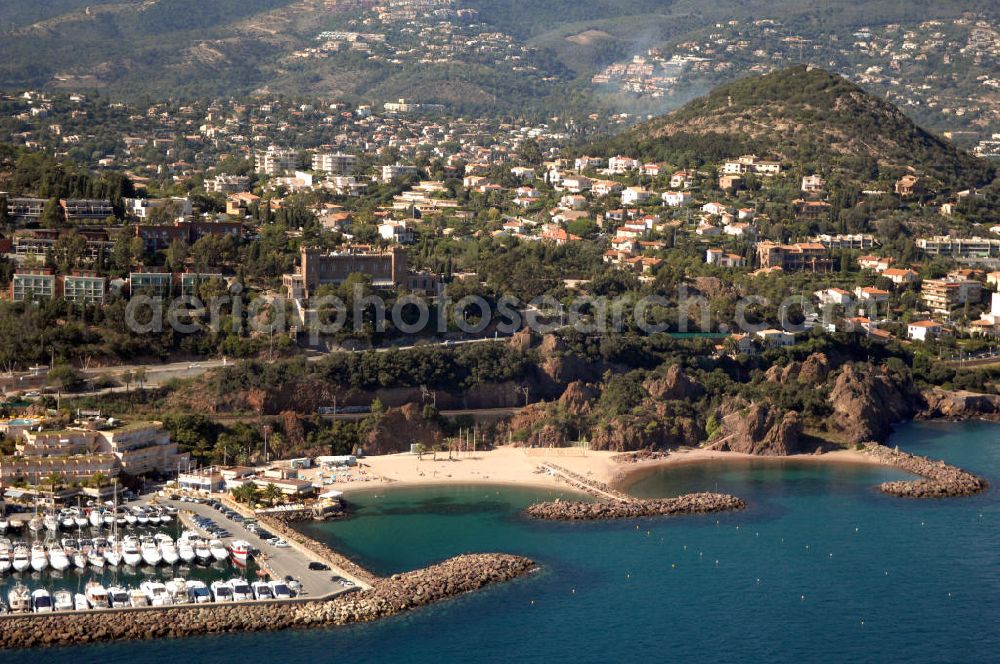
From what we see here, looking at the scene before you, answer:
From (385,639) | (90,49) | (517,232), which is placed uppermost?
(90,49)

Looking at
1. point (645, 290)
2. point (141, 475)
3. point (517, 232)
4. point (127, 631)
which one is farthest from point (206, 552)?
point (517, 232)

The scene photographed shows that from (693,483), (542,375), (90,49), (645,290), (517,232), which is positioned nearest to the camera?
(693,483)

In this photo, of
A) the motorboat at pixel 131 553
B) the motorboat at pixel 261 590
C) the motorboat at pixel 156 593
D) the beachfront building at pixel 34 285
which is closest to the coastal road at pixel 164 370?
the beachfront building at pixel 34 285

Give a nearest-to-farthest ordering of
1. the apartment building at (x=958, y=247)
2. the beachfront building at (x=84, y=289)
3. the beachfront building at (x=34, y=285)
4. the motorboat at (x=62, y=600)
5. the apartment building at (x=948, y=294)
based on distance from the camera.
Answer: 1. the motorboat at (x=62, y=600)
2. the beachfront building at (x=84, y=289)
3. the beachfront building at (x=34, y=285)
4. the apartment building at (x=948, y=294)
5. the apartment building at (x=958, y=247)

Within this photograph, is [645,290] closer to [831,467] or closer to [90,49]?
[831,467]

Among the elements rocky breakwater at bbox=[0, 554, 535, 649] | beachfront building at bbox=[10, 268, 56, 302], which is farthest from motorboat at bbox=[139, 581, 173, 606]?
beachfront building at bbox=[10, 268, 56, 302]

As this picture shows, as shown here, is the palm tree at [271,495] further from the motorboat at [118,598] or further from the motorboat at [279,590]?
the motorboat at [118,598]
